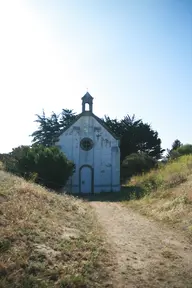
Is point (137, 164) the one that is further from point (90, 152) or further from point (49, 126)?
point (49, 126)

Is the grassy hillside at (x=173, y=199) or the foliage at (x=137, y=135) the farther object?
the foliage at (x=137, y=135)

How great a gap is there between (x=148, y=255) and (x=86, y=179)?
25.6 metres

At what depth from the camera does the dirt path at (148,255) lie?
Result: 6371mm

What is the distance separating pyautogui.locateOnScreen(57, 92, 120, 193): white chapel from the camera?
33500 millimetres

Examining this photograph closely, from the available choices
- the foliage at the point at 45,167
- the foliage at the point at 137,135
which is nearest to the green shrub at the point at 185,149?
the foliage at the point at 137,135

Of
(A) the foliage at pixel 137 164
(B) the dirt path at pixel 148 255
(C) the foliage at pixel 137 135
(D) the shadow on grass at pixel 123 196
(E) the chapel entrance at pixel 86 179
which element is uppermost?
(C) the foliage at pixel 137 135

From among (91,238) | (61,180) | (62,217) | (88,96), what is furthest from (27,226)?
(88,96)

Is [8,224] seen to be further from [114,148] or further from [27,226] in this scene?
[114,148]

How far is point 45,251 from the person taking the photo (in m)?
7.20

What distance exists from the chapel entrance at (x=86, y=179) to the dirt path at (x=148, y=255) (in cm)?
2057

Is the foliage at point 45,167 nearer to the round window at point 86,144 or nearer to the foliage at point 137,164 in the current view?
the round window at point 86,144

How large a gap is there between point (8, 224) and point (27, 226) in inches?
19.9

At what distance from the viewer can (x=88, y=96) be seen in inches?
1371

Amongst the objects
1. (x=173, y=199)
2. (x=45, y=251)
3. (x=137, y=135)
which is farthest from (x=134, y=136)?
(x=45, y=251)
